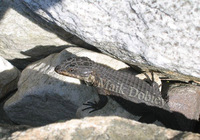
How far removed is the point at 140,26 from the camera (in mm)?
3699

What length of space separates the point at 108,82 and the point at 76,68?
616mm

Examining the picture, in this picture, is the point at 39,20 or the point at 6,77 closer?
the point at 39,20

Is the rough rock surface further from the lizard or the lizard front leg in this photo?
the lizard front leg

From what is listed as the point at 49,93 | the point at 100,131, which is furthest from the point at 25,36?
the point at 100,131

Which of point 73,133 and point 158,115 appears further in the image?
point 158,115

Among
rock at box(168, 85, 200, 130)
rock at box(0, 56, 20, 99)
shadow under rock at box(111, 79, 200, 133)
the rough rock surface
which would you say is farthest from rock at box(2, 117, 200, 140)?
rock at box(0, 56, 20, 99)

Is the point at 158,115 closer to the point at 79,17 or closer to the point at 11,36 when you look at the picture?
the point at 79,17

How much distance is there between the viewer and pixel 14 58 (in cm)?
580

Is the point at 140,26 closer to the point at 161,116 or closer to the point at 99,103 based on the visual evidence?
the point at 99,103

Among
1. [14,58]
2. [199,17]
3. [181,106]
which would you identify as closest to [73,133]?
[199,17]

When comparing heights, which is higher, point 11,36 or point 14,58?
point 11,36

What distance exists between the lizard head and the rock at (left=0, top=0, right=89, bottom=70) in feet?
2.59

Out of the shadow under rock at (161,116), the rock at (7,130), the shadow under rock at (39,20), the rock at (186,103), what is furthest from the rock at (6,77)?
the rock at (186,103)

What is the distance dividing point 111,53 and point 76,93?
3.15 ft
